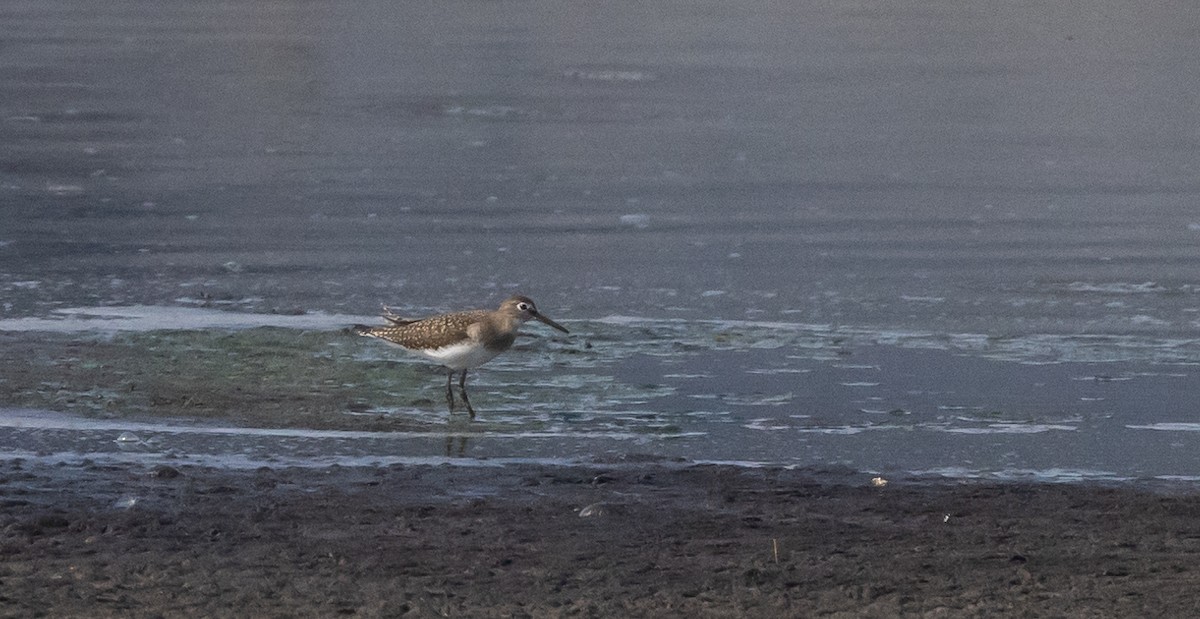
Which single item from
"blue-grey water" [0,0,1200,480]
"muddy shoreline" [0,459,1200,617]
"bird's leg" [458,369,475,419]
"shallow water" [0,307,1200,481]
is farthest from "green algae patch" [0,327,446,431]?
"muddy shoreline" [0,459,1200,617]

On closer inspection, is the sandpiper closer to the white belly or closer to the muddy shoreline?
the white belly

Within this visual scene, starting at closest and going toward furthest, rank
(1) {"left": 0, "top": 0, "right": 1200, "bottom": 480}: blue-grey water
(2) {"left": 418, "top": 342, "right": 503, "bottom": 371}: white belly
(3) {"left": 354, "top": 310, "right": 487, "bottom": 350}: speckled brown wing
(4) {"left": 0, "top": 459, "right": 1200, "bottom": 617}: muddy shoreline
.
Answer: (4) {"left": 0, "top": 459, "right": 1200, "bottom": 617}: muddy shoreline → (1) {"left": 0, "top": 0, "right": 1200, "bottom": 480}: blue-grey water → (2) {"left": 418, "top": 342, "right": 503, "bottom": 371}: white belly → (3) {"left": 354, "top": 310, "right": 487, "bottom": 350}: speckled brown wing

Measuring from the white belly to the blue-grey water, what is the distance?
8.6 inches

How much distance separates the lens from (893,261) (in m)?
12.8

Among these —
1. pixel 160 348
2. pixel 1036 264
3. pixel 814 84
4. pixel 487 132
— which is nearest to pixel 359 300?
pixel 160 348

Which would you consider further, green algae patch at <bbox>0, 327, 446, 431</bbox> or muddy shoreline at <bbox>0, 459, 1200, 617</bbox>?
green algae patch at <bbox>0, 327, 446, 431</bbox>

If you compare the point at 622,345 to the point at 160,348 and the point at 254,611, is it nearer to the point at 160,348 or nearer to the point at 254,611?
the point at 160,348

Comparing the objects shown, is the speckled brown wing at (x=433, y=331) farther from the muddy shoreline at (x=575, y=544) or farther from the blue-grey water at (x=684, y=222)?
the muddy shoreline at (x=575, y=544)

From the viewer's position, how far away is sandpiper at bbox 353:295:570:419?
30.6 ft

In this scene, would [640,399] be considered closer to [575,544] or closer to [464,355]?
[464,355]

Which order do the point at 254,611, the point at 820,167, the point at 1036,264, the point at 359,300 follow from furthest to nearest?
the point at 820,167 → the point at 1036,264 → the point at 359,300 → the point at 254,611

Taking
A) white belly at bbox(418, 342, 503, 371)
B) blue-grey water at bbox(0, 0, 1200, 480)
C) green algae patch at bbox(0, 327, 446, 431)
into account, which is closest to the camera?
green algae patch at bbox(0, 327, 446, 431)

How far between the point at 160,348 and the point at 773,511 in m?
4.05

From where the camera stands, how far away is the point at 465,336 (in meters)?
9.38
